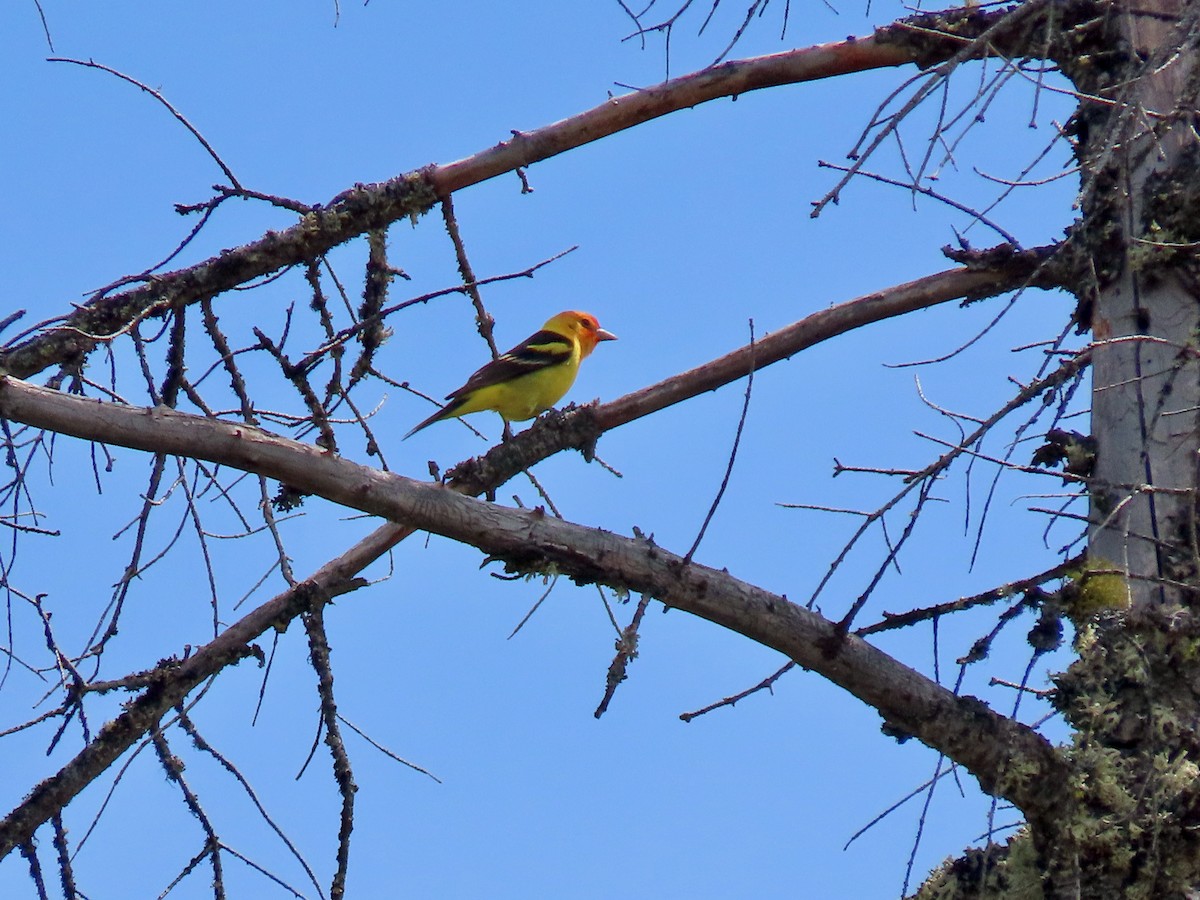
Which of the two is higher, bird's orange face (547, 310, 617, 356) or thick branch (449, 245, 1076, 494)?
bird's orange face (547, 310, 617, 356)

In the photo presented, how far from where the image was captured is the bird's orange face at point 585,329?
7887 millimetres

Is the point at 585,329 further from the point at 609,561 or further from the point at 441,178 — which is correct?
the point at 609,561

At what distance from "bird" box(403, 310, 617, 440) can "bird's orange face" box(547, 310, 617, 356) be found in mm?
576

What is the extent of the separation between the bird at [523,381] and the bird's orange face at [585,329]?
0.58 meters

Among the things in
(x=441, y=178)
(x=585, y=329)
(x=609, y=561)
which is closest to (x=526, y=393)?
(x=585, y=329)

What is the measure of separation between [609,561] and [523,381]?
11.6 ft

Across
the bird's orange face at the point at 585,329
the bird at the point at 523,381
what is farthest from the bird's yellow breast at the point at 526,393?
the bird's orange face at the point at 585,329

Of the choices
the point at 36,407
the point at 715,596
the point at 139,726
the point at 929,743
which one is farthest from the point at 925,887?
the point at 36,407

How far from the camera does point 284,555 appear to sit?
3.95 metres

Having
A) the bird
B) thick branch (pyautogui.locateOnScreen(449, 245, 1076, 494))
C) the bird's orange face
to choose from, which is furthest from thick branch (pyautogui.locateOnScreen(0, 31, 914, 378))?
the bird's orange face

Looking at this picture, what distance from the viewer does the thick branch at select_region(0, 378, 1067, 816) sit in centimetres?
302

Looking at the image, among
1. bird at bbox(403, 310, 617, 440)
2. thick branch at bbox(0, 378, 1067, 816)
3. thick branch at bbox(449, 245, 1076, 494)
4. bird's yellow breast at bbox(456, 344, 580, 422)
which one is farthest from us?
bird's yellow breast at bbox(456, 344, 580, 422)

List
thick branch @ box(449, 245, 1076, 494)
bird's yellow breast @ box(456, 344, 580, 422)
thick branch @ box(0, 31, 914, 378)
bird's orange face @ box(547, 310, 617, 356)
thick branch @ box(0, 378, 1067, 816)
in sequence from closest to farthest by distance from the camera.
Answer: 1. thick branch @ box(0, 378, 1067, 816)
2. thick branch @ box(0, 31, 914, 378)
3. thick branch @ box(449, 245, 1076, 494)
4. bird's yellow breast @ box(456, 344, 580, 422)
5. bird's orange face @ box(547, 310, 617, 356)

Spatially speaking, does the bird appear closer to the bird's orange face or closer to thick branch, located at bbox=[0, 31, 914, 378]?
the bird's orange face
